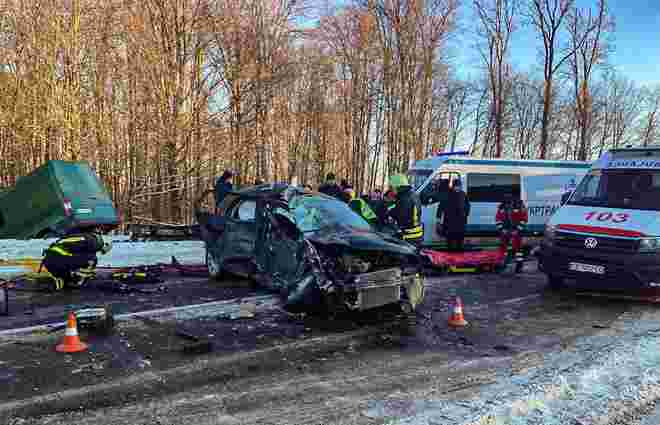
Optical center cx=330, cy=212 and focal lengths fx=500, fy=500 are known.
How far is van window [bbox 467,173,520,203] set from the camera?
13894 mm

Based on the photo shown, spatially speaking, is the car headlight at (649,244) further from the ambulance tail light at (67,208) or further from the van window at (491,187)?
the ambulance tail light at (67,208)

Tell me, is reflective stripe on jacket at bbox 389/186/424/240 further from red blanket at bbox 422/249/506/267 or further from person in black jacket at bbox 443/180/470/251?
person in black jacket at bbox 443/180/470/251

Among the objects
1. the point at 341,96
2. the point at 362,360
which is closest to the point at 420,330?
the point at 362,360

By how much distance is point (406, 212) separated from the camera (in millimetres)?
8180

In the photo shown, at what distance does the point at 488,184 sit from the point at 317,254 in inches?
376

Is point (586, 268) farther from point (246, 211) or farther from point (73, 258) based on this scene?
point (73, 258)

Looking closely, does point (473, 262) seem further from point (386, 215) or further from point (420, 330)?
point (420, 330)

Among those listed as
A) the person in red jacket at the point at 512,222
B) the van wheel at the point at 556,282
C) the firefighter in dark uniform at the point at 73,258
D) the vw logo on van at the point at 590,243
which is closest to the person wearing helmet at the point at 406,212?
the van wheel at the point at 556,282

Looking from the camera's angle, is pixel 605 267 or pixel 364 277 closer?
pixel 364 277

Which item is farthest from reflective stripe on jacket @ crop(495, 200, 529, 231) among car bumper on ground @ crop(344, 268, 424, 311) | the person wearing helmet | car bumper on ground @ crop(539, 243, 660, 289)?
car bumper on ground @ crop(344, 268, 424, 311)

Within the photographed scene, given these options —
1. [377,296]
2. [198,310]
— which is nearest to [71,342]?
[198,310]

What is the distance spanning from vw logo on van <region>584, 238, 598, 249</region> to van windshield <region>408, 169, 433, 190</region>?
6471 mm

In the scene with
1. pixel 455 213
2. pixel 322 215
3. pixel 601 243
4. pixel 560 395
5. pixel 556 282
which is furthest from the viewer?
pixel 455 213

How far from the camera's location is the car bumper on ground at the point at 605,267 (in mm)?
6738
